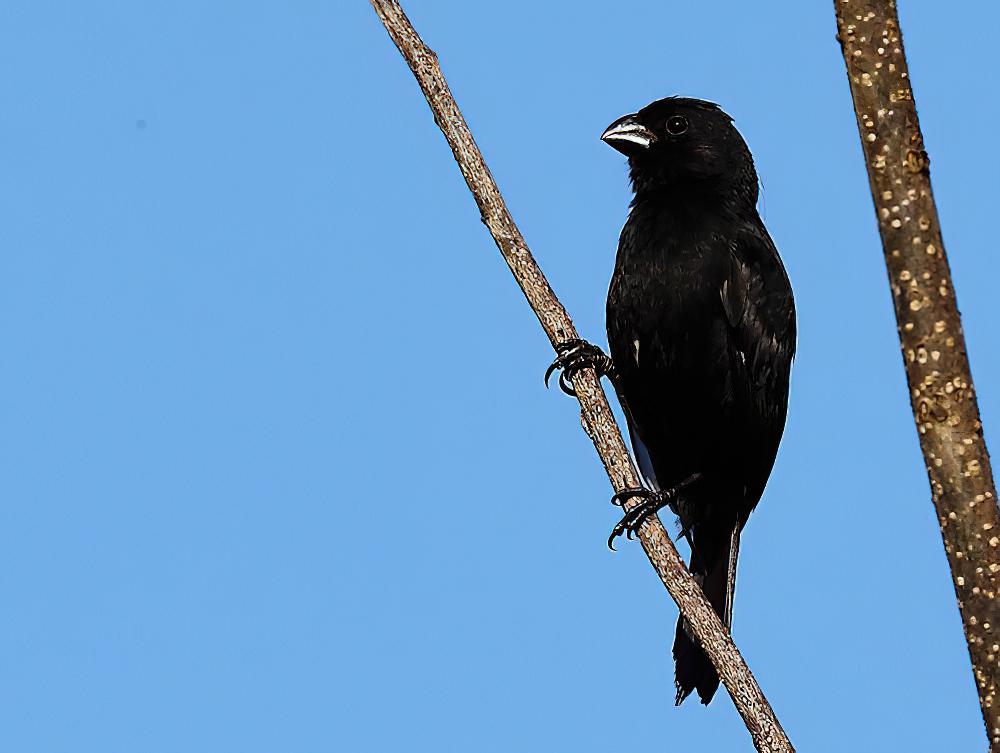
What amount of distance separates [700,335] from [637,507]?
1004mm

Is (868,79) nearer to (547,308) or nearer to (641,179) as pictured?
(547,308)

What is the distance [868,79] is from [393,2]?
1.91m

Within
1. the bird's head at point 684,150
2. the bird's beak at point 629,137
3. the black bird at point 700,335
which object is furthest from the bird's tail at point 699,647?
the bird's beak at point 629,137

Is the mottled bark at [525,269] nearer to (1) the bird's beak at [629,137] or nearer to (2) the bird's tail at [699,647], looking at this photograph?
(2) the bird's tail at [699,647]

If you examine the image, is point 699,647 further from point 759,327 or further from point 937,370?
point 937,370

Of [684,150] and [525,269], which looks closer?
[525,269]

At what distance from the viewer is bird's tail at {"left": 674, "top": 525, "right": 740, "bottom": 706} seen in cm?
498

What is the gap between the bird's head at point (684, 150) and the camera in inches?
216

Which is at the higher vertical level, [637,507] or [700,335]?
[700,335]

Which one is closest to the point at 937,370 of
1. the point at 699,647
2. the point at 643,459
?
the point at 699,647

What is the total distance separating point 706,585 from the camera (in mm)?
5559

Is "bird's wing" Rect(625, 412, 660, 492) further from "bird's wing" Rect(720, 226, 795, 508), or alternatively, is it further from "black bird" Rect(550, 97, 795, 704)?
"bird's wing" Rect(720, 226, 795, 508)

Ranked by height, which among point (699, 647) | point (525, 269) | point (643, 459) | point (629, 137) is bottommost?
point (699, 647)

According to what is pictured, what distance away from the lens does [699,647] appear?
4.84 metres
